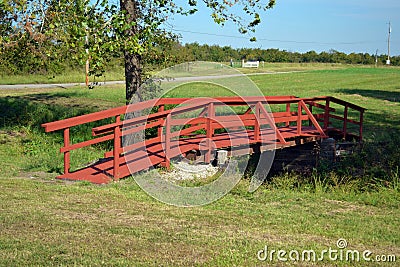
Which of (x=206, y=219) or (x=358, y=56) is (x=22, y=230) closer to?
(x=206, y=219)

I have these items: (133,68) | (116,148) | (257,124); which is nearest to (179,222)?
(116,148)

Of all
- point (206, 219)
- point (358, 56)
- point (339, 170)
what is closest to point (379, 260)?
point (206, 219)

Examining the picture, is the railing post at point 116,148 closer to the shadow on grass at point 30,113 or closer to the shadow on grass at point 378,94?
the shadow on grass at point 30,113

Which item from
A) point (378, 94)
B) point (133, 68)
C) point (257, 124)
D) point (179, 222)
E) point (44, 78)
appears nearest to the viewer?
point (179, 222)

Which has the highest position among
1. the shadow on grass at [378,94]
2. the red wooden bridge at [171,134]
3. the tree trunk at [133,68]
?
the tree trunk at [133,68]

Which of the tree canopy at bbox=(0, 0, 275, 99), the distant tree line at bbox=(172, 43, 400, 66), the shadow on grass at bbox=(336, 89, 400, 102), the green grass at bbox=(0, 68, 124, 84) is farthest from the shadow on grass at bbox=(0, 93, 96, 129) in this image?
the distant tree line at bbox=(172, 43, 400, 66)

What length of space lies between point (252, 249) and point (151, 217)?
1.83 metres

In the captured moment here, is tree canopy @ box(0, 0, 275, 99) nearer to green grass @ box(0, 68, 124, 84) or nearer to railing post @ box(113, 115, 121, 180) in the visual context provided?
railing post @ box(113, 115, 121, 180)

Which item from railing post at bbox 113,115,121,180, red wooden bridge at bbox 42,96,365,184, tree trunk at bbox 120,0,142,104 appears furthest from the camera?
tree trunk at bbox 120,0,142,104

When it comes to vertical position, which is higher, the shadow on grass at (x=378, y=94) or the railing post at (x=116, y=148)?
the railing post at (x=116, y=148)

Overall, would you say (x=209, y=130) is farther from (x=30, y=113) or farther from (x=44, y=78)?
(x=44, y=78)

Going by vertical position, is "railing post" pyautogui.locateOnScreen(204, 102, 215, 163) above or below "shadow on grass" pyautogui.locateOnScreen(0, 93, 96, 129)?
above

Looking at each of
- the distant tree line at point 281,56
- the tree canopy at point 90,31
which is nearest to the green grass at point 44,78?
the tree canopy at point 90,31

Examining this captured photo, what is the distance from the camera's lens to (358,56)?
4218 inches
